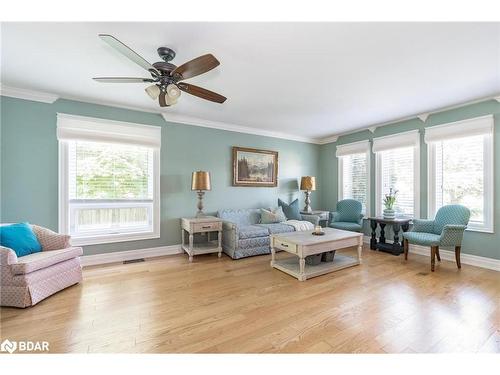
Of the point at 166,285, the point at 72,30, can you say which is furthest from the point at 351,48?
the point at 166,285

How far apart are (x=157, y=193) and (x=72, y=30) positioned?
241 cm

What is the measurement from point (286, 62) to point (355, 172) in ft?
11.7

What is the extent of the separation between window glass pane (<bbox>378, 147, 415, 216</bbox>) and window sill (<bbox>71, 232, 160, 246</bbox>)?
4.46m

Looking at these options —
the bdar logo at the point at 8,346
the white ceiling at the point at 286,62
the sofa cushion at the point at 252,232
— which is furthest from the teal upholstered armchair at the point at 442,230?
the bdar logo at the point at 8,346

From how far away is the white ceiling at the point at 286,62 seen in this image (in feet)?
5.89

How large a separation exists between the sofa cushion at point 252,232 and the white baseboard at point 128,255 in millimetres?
1222

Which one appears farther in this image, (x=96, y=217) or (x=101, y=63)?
(x=96, y=217)

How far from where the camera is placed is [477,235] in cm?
334

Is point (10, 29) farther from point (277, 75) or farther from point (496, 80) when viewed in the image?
point (496, 80)

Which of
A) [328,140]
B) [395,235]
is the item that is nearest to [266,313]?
A: [395,235]

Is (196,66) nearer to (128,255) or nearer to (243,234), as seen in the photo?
(243,234)

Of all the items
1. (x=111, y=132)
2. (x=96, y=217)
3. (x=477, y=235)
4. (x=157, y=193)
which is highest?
(x=111, y=132)

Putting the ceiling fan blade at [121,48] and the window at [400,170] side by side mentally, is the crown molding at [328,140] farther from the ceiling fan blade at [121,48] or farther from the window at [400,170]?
the ceiling fan blade at [121,48]

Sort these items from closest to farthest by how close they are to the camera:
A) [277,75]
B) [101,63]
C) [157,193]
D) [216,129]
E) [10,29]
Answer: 1. [10,29]
2. [101,63]
3. [277,75]
4. [157,193]
5. [216,129]
